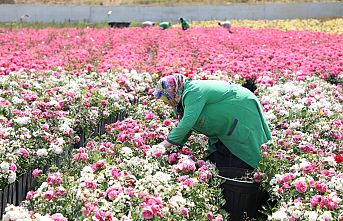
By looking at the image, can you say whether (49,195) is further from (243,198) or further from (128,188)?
(243,198)

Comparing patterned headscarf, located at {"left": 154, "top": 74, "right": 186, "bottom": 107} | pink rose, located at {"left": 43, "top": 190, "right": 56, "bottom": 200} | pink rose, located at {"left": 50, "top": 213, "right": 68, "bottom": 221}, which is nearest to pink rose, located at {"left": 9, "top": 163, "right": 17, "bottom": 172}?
pink rose, located at {"left": 43, "top": 190, "right": 56, "bottom": 200}

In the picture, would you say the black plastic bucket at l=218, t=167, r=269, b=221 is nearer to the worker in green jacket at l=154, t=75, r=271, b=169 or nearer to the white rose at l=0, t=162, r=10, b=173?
the worker in green jacket at l=154, t=75, r=271, b=169

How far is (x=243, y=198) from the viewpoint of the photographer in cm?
477

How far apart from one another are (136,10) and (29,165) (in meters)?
29.6

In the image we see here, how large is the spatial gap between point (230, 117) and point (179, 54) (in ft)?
22.2

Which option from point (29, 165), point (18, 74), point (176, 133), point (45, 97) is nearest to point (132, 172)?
point (176, 133)

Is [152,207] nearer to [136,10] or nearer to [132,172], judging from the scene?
[132,172]

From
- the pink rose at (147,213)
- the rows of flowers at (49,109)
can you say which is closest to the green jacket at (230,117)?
the rows of flowers at (49,109)

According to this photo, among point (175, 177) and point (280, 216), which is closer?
point (280, 216)

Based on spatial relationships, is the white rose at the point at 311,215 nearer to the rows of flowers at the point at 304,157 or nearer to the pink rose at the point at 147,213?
the rows of flowers at the point at 304,157

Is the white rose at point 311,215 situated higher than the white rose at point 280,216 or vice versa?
the white rose at point 311,215

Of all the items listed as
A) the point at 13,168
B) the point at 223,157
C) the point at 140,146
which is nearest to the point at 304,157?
the point at 223,157

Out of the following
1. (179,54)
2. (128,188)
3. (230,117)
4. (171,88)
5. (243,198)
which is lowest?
(243,198)

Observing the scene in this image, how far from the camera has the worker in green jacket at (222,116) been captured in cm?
516
